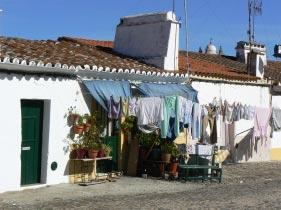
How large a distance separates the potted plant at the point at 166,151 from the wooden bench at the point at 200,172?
46 cm

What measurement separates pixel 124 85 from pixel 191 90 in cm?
289

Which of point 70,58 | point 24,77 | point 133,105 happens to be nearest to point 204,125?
point 133,105

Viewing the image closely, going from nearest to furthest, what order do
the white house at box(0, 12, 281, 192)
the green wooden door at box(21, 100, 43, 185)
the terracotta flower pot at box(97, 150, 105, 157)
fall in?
the white house at box(0, 12, 281, 192), the green wooden door at box(21, 100, 43, 185), the terracotta flower pot at box(97, 150, 105, 157)

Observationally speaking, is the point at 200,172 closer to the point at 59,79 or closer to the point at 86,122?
the point at 86,122

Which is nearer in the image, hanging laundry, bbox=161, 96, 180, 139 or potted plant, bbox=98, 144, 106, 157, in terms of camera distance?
potted plant, bbox=98, 144, 106, 157

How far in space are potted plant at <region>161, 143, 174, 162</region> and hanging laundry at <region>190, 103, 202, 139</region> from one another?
0.76m

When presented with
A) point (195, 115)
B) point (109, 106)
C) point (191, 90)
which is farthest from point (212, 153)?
point (109, 106)

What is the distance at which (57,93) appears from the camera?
14.0m

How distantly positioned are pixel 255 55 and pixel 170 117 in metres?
8.93

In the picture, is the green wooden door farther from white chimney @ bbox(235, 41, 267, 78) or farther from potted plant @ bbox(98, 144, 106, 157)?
white chimney @ bbox(235, 41, 267, 78)

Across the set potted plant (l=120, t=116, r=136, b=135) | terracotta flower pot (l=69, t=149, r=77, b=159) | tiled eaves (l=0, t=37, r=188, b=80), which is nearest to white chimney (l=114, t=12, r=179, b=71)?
tiled eaves (l=0, t=37, r=188, b=80)

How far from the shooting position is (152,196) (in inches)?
512

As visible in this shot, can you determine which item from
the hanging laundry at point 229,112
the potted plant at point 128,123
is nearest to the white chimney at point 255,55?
the hanging laundry at point 229,112

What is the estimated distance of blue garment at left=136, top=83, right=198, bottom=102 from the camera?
16.2 meters
